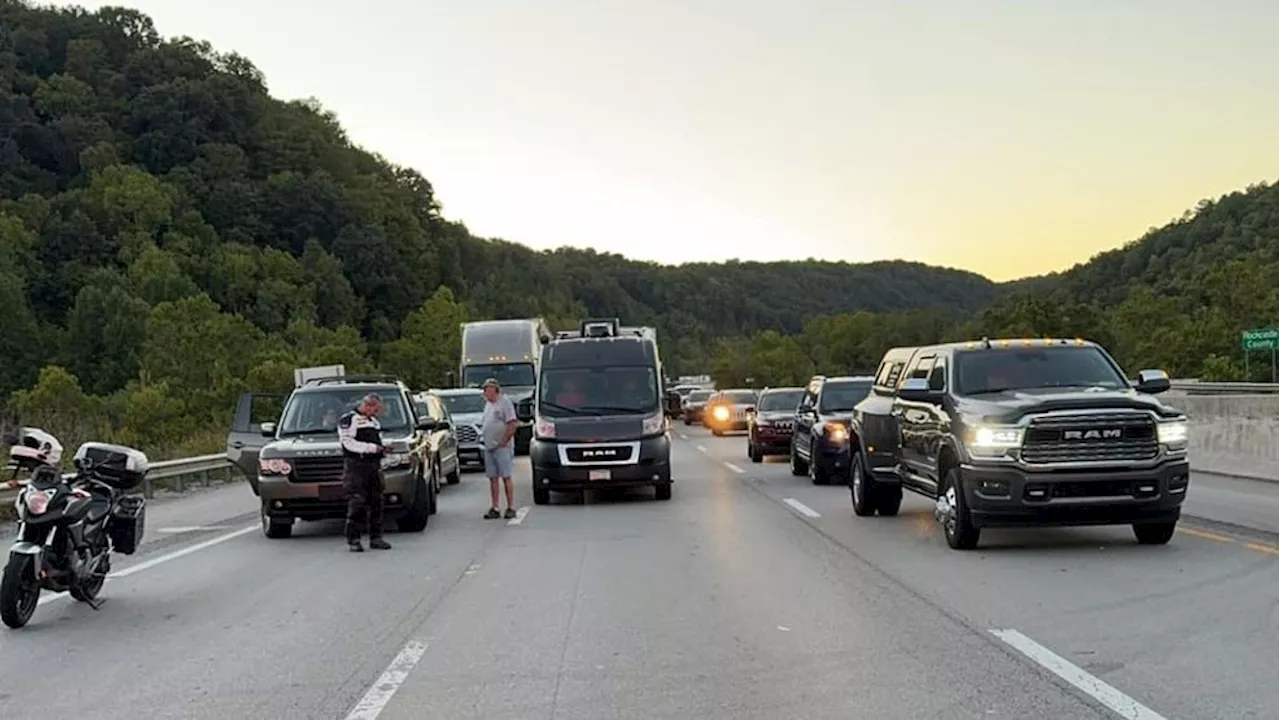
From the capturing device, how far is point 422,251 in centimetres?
11925

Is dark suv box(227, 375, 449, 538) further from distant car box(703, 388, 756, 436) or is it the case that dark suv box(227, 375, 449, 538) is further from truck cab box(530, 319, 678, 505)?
distant car box(703, 388, 756, 436)

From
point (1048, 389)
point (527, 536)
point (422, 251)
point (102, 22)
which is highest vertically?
point (102, 22)

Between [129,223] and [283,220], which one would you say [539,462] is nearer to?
[129,223]

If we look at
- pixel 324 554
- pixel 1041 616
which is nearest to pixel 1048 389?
pixel 1041 616

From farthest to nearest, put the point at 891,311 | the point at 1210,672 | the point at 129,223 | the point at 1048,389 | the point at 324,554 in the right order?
the point at 891,311 < the point at 129,223 < the point at 324,554 < the point at 1048,389 < the point at 1210,672

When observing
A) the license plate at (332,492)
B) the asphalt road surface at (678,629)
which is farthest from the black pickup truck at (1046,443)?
the license plate at (332,492)

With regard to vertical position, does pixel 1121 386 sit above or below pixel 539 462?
above

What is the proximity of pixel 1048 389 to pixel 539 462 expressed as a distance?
8434 millimetres

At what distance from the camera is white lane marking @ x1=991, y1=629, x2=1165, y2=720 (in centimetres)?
632

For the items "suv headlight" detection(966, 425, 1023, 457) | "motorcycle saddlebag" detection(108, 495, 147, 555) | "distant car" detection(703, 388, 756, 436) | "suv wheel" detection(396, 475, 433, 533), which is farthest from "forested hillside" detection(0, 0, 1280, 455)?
"suv headlight" detection(966, 425, 1023, 457)

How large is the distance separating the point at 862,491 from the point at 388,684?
9.68 meters

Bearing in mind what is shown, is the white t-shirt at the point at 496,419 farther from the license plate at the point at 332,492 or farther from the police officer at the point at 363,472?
the police officer at the point at 363,472

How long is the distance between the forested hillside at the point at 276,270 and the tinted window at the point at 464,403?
26.9 m

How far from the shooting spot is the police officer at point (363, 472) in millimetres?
13867
